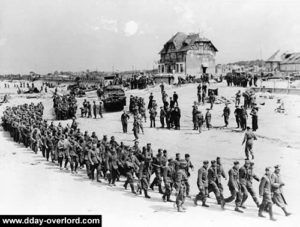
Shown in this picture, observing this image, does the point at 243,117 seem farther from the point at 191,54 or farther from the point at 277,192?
the point at 191,54

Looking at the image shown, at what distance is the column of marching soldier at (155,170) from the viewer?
11.0m

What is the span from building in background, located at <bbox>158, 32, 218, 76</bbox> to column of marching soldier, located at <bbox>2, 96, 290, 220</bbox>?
45559 millimetres

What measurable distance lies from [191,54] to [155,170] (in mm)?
51148

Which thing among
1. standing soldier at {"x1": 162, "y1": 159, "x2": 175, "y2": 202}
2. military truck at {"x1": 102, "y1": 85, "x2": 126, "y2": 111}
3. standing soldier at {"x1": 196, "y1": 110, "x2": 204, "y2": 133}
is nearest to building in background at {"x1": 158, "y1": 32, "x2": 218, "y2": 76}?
military truck at {"x1": 102, "y1": 85, "x2": 126, "y2": 111}

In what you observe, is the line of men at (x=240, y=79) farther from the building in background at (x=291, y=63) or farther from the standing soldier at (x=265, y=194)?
the building in background at (x=291, y=63)

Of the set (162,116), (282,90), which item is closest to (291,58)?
(282,90)

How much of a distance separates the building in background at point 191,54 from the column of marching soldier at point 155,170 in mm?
45559

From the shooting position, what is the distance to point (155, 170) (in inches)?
505

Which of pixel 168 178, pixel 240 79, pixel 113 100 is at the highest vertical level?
pixel 240 79

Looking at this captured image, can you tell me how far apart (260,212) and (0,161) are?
12.2 m

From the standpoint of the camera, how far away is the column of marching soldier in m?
11.0

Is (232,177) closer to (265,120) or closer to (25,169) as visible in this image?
(25,169)

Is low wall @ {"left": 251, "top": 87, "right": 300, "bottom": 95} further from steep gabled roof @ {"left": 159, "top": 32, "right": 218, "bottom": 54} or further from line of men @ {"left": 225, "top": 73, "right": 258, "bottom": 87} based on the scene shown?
steep gabled roof @ {"left": 159, "top": 32, "right": 218, "bottom": 54}

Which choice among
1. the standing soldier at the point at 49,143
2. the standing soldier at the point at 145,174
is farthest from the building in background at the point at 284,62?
the standing soldier at the point at 145,174
